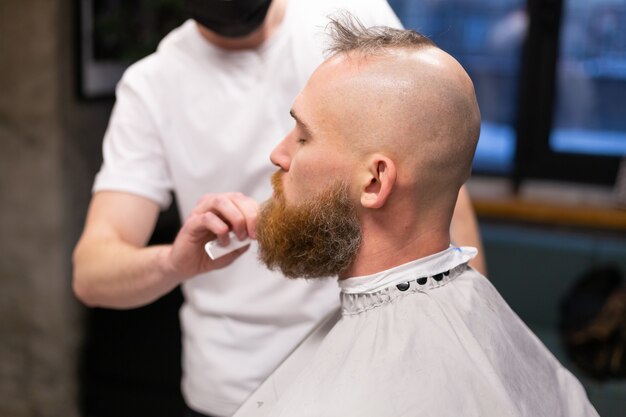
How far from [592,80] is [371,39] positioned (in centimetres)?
359

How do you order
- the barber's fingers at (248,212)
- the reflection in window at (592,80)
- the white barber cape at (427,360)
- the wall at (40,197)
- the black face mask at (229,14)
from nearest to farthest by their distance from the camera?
the white barber cape at (427,360) → the barber's fingers at (248,212) → the black face mask at (229,14) → the wall at (40,197) → the reflection in window at (592,80)

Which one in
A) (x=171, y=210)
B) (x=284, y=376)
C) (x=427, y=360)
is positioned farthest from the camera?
(x=171, y=210)

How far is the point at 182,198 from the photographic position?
5.95ft

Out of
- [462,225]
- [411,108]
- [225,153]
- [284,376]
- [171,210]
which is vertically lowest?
[171,210]

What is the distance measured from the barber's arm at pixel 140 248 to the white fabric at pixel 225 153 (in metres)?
0.06

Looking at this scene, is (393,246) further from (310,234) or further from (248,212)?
(248,212)

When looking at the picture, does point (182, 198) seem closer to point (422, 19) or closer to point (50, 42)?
point (50, 42)

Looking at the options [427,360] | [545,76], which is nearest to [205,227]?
[427,360]

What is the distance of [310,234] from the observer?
1282 millimetres

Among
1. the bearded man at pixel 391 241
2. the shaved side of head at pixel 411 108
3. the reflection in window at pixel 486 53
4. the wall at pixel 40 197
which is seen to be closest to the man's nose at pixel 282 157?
the bearded man at pixel 391 241

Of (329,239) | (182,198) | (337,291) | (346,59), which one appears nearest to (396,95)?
(346,59)

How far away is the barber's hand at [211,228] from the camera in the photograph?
1388 millimetres

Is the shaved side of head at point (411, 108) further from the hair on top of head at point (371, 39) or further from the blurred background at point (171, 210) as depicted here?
the blurred background at point (171, 210)

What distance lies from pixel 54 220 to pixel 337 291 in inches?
97.0
